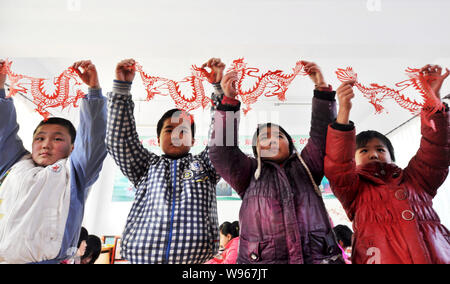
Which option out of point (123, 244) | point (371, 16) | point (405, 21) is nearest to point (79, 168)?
point (123, 244)

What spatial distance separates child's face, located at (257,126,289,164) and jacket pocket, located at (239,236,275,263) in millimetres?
328

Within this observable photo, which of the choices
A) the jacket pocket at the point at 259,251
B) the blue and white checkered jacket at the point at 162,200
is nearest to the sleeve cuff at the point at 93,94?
the blue and white checkered jacket at the point at 162,200

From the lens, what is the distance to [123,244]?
2.99 feet

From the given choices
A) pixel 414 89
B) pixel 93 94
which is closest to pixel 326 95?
pixel 414 89

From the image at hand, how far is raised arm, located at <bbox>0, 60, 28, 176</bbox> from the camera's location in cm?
107

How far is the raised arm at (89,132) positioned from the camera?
1.04m

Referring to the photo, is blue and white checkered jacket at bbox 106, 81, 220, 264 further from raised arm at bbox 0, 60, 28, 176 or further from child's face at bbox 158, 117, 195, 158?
raised arm at bbox 0, 60, 28, 176

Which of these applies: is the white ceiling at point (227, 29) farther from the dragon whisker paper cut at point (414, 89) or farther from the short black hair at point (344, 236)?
the short black hair at point (344, 236)

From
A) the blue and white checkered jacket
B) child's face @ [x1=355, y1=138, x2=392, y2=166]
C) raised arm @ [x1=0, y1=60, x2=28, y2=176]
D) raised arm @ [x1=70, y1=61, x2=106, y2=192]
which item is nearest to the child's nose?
child's face @ [x1=355, y1=138, x2=392, y2=166]

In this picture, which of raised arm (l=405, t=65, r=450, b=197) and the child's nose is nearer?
raised arm (l=405, t=65, r=450, b=197)

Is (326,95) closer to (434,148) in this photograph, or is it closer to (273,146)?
(273,146)

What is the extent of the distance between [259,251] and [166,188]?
0.38 m
